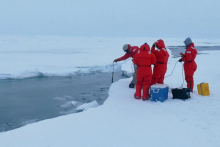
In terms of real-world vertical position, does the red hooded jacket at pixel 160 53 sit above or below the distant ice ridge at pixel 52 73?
above

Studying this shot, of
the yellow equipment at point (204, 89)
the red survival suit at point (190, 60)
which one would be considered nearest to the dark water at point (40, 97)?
the red survival suit at point (190, 60)

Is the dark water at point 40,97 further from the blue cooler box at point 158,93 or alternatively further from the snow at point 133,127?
the blue cooler box at point 158,93

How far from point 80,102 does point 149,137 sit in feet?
12.0

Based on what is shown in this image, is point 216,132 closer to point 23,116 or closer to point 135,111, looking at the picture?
point 135,111

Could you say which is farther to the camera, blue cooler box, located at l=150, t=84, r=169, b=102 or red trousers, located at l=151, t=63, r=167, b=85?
red trousers, located at l=151, t=63, r=167, b=85

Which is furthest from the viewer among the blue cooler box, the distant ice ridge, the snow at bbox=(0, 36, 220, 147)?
the distant ice ridge

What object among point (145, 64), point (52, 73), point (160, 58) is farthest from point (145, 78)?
point (52, 73)

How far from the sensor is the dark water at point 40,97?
5498 mm

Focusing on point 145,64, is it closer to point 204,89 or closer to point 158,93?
point 158,93

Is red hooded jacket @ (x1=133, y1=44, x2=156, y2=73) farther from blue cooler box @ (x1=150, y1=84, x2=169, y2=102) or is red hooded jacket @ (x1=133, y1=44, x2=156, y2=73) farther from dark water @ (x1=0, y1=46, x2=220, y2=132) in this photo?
dark water @ (x1=0, y1=46, x2=220, y2=132)

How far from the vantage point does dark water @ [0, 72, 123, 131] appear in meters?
5.50

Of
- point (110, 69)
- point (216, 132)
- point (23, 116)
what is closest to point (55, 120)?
point (23, 116)

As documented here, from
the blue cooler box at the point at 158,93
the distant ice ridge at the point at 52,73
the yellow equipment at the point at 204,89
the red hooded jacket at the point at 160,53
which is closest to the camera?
the blue cooler box at the point at 158,93

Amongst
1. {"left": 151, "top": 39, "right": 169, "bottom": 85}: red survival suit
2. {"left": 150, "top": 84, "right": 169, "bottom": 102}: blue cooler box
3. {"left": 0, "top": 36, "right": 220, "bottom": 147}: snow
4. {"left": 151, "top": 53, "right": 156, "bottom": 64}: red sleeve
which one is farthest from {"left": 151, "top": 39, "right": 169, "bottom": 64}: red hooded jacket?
{"left": 0, "top": 36, "right": 220, "bottom": 147}: snow
